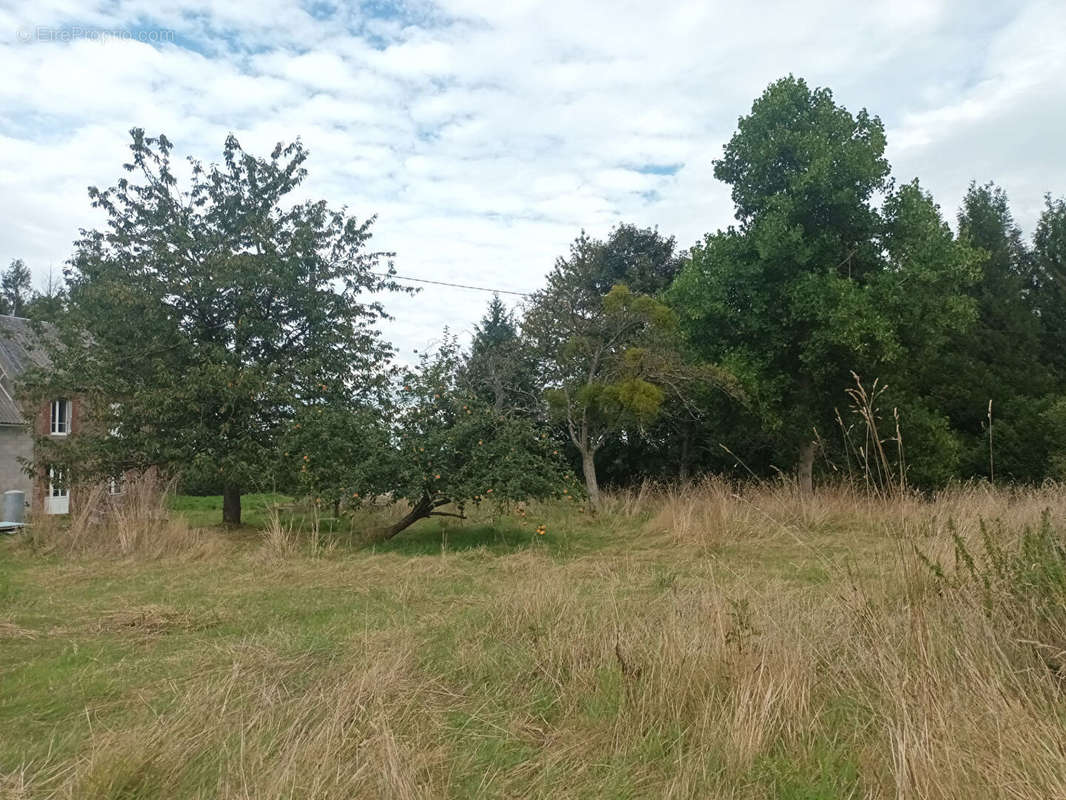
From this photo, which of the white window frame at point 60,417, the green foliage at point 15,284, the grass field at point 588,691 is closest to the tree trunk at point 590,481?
the grass field at point 588,691

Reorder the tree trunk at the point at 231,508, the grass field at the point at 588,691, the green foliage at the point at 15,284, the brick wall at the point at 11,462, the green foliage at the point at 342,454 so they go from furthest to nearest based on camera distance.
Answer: the green foliage at the point at 15,284 < the brick wall at the point at 11,462 < the tree trunk at the point at 231,508 < the green foliage at the point at 342,454 < the grass field at the point at 588,691

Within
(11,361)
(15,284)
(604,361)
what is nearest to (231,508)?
(604,361)

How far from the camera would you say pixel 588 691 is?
3.51m

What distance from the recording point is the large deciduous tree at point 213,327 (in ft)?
40.2

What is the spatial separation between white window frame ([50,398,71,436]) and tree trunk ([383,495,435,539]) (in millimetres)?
15595

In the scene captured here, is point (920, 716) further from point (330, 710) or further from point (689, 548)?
point (689, 548)

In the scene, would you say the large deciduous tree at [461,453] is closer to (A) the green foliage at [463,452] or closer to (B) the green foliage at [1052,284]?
(A) the green foliage at [463,452]

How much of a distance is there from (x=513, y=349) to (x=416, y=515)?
7.43 meters

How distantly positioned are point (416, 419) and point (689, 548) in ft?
13.1

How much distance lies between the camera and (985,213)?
76.5 ft

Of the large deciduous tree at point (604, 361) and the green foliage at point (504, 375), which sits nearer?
the large deciduous tree at point (604, 361)

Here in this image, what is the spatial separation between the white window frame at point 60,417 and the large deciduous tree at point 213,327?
1077 cm

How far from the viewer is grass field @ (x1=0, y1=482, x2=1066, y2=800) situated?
266cm

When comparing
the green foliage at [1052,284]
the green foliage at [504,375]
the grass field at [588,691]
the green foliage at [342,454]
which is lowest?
the grass field at [588,691]
